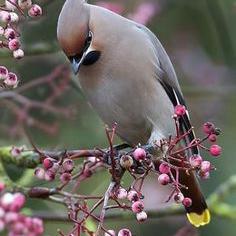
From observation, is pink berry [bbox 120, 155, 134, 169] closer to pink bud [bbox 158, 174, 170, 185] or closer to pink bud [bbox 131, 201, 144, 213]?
pink bud [bbox 158, 174, 170, 185]

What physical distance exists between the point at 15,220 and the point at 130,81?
1801mm

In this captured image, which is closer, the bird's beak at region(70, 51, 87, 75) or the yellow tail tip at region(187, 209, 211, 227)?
the bird's beak at region(70, 51, 87, 75)

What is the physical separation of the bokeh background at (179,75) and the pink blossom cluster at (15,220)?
1466 mm

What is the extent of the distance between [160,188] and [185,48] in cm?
125

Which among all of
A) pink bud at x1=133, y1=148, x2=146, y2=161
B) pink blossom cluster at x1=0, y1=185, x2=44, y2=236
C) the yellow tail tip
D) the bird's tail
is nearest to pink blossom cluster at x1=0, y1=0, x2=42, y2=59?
pink bud at x1=133, y1=148, x2=146, y2=161

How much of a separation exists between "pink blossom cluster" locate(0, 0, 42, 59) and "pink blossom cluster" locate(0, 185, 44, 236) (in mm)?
714

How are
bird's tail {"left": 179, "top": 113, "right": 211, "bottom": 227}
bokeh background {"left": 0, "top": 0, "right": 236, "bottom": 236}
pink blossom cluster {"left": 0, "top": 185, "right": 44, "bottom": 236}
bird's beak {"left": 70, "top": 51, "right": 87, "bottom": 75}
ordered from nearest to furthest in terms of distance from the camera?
pink blossom cluster {"left": 0, "top": 185, "right": 44, "bottom": 236}
bird's beak {"left": 70, "top": 51, "right": 87, "bottom": 75}
bird's tail {"left": 179, "top": 113, "right": 211, "bottom": 227}
bokeh background {"left": 0, "top": 0, "right": 236, "bottom": 236}

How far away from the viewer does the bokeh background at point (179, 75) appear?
14.8 ft

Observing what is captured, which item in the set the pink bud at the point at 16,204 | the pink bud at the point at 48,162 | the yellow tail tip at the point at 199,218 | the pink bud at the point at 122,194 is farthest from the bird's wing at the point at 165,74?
the pink bud at the point at 16,204

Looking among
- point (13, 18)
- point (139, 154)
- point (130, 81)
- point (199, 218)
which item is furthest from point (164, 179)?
point (199, 218)

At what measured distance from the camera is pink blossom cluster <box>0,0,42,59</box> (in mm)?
2654

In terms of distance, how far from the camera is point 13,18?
267 cm

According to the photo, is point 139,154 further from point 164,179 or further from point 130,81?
point 130,81

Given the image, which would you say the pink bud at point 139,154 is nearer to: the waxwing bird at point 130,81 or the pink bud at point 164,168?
the pink bud at point 164,168
